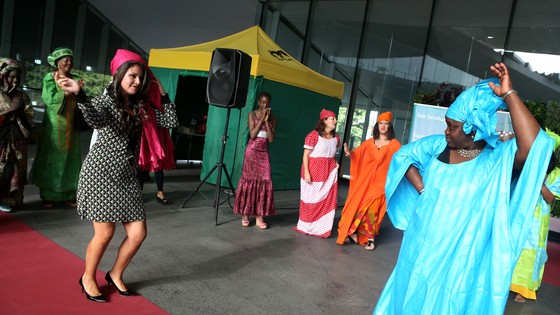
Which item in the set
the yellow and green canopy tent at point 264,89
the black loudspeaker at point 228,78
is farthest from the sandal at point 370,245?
the yellow and green canopy tent at point 264,89

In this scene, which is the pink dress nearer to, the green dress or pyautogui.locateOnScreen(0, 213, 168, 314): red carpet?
the green dress

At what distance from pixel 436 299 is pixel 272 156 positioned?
5.15 meters

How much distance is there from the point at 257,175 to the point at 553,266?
3620mm

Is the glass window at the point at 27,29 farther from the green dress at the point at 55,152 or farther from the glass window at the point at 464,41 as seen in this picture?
the glass window at the point at 464,41

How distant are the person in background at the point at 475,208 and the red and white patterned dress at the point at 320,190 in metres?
2.74

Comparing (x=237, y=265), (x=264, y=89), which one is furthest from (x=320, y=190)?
(x=264, y=89)

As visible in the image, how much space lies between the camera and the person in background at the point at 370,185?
4.61 meters

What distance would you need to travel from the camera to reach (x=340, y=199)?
7508 millimetres

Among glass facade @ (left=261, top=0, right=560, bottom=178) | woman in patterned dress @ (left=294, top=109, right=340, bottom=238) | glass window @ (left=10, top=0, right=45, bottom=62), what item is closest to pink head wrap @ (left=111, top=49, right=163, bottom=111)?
woman in patterned dress @ (left=294, top=109, right=340, bottom=238)

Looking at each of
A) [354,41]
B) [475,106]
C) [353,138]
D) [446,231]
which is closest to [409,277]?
[446,231]

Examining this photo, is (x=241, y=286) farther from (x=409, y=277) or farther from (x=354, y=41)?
(x=354, y=41)

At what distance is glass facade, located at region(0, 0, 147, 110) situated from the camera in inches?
417

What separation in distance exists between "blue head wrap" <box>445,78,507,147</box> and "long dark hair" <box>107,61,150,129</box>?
1676 millimetres

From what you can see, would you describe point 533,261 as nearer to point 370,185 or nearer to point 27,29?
point 370,185
